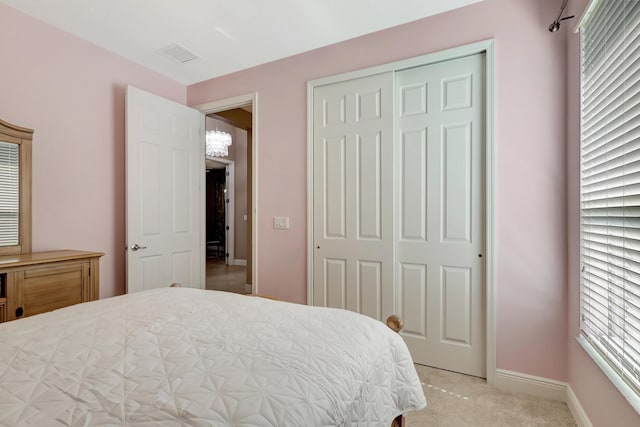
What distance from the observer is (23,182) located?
237 centimetres

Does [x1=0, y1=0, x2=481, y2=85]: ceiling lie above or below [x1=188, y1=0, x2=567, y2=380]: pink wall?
above

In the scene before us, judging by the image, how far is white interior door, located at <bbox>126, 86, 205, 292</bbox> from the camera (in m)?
2.93

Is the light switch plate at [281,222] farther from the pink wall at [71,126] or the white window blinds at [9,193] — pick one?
the white window blinds at [9,193]

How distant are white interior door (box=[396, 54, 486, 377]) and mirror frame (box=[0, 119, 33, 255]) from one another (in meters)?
2.77

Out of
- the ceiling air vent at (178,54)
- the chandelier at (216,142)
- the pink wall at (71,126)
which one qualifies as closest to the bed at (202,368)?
the pink wall at (71,126)

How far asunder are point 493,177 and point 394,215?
75cm

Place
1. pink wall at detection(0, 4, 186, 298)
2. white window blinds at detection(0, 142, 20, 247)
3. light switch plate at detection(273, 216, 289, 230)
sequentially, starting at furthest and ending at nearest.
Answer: light switch plate at detection(273, 216, 289, 230), pink wall at detection(0, 4, 186, 298), white window blinds at detection(0, 142, 20, 247)

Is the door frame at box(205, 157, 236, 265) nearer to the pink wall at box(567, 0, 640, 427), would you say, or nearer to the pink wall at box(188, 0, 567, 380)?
the pink wall at box(188, 0, 567, 380)

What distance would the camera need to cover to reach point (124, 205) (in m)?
3.10

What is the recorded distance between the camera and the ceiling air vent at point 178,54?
2887mm

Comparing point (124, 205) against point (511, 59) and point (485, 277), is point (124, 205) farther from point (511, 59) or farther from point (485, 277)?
point (511, 59)

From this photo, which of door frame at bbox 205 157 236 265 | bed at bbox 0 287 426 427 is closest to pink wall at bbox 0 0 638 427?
bed at bbox 0 287 426 427

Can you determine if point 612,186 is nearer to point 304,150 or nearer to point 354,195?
point 354,195

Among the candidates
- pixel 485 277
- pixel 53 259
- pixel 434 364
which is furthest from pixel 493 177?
pixel 53 259
